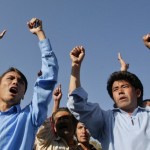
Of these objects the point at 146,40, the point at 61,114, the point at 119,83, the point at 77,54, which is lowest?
the point at 61,114

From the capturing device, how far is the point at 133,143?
10.4 feet

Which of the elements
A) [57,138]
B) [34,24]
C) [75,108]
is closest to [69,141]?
[57,138]

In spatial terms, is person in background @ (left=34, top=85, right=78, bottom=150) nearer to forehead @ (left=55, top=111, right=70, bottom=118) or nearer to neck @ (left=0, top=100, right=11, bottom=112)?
forehead @ (left=55, top=111, right=70, bottom=118)

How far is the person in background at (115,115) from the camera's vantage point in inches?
126

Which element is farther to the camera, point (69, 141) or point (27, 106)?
point (69, 141)

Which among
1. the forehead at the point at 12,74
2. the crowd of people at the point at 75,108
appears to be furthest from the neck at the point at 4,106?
the forehead at the point at 12,74

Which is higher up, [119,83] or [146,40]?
[146,40]

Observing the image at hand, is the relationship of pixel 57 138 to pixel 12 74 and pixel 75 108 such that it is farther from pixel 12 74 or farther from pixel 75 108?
pixel 75 108

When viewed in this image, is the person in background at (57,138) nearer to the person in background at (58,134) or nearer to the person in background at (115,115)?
the person in background at (58,134)

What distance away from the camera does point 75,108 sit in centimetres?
320

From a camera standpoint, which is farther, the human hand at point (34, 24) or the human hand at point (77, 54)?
the human hand at point (34, 24)

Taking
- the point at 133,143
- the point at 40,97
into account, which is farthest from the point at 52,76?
the point at 133,143

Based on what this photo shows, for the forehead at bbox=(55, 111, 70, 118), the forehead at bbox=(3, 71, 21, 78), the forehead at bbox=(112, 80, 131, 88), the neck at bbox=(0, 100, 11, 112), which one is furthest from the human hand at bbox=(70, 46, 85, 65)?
the forehead at bbox=(55, 111, 70, 118)

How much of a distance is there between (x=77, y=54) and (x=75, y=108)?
0.70 m
